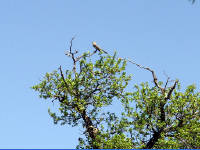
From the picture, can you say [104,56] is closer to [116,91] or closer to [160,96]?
[116,91]

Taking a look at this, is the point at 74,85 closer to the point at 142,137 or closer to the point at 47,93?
the point at 47,93

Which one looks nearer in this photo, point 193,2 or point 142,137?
point 193,2

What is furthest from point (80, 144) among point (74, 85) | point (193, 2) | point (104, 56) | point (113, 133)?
point (193, 2)

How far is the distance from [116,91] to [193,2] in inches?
562

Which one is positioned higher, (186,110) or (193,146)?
(186,110)

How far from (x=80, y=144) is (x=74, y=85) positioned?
13.7ft

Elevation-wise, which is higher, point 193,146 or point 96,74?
point 96,74

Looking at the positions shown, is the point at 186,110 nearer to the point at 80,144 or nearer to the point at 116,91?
the point at 116,91

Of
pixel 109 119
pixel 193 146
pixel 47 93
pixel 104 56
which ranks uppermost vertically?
pixel 104 56

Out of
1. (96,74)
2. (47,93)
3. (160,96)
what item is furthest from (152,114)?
(47,93)

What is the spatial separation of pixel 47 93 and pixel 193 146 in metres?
10.6

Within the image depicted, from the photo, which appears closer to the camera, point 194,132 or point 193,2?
point 193,2

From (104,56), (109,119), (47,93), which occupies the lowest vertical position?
(109,119)

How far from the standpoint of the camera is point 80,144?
26.3 meters
